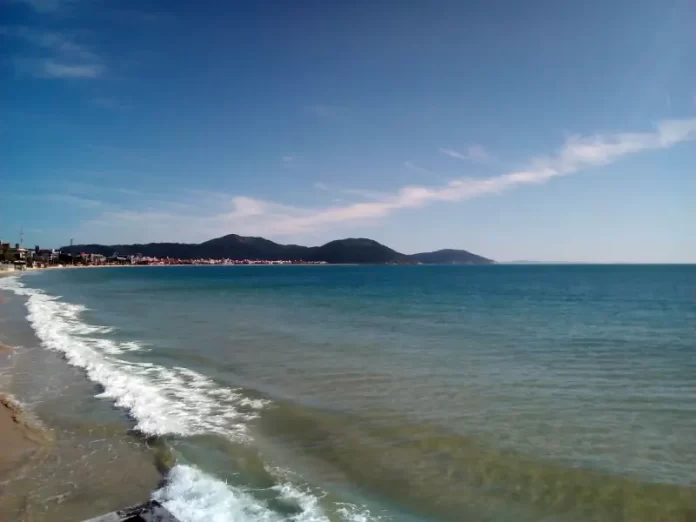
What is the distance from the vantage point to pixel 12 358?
Result: 18234 millimetres

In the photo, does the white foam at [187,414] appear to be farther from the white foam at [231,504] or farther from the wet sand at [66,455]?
the wet sand at [66,455]

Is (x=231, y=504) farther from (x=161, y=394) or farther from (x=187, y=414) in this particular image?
(x=161, y=394)

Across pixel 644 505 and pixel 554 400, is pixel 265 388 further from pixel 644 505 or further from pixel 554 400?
pixel 644 505

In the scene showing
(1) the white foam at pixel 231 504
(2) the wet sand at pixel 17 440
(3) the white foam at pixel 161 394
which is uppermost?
(1) the white foam at pixel 231 504

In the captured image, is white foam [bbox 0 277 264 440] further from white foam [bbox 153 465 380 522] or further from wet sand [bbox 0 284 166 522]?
white foam [bbox 153 465 380 522]

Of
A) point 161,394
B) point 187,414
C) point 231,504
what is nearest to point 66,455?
point 187,414

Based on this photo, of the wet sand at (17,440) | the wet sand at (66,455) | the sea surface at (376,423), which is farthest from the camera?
the wet sand at (17,440)

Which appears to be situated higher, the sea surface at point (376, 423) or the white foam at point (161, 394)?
the sea surface at point (376, 423)

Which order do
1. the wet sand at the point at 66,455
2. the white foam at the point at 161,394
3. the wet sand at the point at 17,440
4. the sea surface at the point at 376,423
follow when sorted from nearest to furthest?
the wet sand at the point at 66,455 → the sea surface at the point at 376,423 → the wet sand at the point at 17,440 → the white foam at the point at 161,394

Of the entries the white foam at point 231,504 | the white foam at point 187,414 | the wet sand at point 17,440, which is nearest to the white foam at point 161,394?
the white foam at point 187,414

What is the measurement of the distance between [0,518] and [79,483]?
121 cm

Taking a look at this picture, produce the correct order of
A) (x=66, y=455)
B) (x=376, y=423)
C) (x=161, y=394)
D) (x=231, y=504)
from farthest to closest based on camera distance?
(x=161, y=394) < (x=376, y=423) < (x=66, y=455) < (x=231, y=504)

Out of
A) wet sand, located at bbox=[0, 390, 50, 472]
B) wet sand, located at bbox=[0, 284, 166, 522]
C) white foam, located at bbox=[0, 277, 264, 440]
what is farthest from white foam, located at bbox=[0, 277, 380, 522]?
wet sand, located at bbox=[0, 390, 50, 472]

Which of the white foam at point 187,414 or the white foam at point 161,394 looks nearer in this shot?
the white foam at point 187,414
